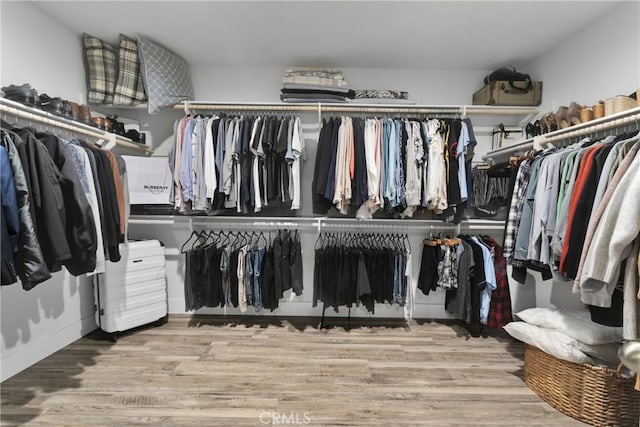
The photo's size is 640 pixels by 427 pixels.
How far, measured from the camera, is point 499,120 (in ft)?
8.75

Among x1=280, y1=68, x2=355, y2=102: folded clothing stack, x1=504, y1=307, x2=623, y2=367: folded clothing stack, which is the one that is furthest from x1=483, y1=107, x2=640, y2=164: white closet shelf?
x1=280, y1=68, x2=355, y2=102: folded clothing stack

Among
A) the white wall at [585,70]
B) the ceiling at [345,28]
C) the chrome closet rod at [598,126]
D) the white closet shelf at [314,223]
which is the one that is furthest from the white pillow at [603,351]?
the ceiling at [345,28]

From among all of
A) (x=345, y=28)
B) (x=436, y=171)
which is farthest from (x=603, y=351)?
(x=345, y=28)

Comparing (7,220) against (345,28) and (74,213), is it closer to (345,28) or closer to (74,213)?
(74,213)

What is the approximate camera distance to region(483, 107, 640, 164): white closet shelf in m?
1.39

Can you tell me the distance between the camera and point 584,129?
1605 mm

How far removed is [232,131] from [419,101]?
1.80 m

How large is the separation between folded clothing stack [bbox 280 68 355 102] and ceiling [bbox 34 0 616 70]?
210 mm

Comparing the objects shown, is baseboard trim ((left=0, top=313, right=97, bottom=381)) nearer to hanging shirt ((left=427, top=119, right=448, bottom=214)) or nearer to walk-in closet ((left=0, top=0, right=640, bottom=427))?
walk-in closet ((left=0, top=0, right=640, bottom=427))

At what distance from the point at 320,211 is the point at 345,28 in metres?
1.41

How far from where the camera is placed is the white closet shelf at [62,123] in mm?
1428

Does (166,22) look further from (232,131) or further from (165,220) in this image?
(165,220)

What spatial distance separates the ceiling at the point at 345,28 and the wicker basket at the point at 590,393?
2.24 m

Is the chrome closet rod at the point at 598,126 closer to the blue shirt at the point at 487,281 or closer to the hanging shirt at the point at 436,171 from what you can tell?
the hanging shirt at the point at 436,171
